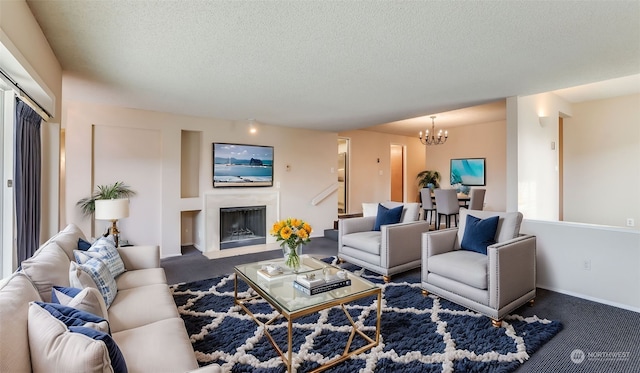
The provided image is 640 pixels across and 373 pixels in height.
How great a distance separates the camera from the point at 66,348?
38.2 inches

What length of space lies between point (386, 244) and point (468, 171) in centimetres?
479

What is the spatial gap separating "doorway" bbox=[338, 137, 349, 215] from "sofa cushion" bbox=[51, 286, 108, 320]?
6089 mm

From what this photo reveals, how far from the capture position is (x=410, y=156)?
8.55 m

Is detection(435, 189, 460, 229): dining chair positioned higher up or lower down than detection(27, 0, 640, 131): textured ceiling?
lower down

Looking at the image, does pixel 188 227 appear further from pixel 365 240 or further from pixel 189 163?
pixel 365 240

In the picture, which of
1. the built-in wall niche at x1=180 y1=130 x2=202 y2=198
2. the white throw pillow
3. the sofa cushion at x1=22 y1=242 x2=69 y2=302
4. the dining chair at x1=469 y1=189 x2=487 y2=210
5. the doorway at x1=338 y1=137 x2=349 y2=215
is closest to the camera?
the sofa cushion at x1=22 y1=242 x2=69 y2=302

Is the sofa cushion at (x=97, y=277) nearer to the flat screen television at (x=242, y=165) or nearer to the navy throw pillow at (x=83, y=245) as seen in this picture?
the navy throw pillow at (x=83, y=245)

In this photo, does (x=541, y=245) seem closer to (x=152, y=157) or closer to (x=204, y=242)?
(x=204, y=242)

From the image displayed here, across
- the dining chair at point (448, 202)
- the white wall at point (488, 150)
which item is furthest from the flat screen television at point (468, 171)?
the dining chair at point (448, 202)

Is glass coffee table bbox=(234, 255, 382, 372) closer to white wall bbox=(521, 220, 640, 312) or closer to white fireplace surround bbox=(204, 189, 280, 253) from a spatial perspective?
white wall bbox=(521, 220, 640, 312)

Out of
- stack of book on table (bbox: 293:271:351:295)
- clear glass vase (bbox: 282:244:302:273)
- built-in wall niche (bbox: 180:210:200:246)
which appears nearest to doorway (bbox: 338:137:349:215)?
built-in wall niche (bbox: 180:210:200:246)

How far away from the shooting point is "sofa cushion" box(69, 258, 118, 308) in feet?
5.49

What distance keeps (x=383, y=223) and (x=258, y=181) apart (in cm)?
257

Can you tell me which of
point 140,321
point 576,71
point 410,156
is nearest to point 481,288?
point 576,71
